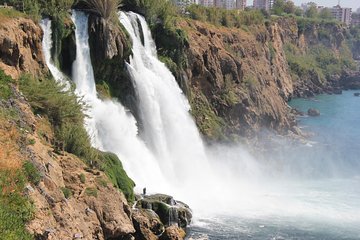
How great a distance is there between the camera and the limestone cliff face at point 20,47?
19.6 m

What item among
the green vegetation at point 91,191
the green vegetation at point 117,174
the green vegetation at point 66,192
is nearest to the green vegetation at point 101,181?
the green vegetation at point 91,191

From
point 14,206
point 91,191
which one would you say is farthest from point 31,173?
point 91,191

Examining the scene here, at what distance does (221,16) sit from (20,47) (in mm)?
34737

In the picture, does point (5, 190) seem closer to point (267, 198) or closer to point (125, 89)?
point (125, 89)

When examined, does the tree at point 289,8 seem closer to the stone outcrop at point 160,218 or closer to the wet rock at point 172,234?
the stone outcrop at point 160,218

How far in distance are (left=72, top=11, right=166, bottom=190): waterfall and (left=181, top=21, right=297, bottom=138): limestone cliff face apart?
11428 millimetres

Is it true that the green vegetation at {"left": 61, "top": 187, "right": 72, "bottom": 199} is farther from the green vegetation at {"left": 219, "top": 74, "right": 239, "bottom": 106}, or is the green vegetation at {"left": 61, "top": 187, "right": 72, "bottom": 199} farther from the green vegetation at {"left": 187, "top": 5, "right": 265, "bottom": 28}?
the green vegetation at {"left": 187, "top": 5, "right": 265, "bottom": 28}

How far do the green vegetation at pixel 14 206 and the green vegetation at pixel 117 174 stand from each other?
637 cm

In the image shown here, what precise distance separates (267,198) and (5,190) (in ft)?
60.2

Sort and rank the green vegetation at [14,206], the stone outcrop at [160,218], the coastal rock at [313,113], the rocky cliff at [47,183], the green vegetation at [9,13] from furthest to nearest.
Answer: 1. the coastal rock at [313,113]
2. the green vegetation at [9,13]
3. the stone outcrop at [160,218]
4. the rocky cliff at [47,183]
5. the green vegetation at [14,206]

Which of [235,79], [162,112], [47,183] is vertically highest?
[47,183]

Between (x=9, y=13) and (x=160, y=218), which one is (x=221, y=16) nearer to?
(x=9, y=13)

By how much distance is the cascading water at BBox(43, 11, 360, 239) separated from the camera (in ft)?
81.5

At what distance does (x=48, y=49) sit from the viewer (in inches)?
952
